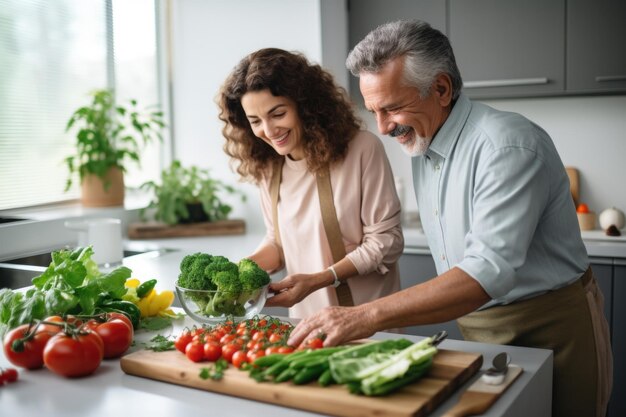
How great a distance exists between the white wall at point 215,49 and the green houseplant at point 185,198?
0.20 meters

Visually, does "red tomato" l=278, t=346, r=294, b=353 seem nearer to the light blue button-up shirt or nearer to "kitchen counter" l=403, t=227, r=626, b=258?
the light blue button-up shirt

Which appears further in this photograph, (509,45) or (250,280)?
(509,45)

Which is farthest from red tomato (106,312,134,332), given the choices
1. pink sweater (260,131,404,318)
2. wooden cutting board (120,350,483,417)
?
pink sweater (260,131,404,318)

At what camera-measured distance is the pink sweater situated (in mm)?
2076

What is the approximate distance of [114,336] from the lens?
1505mm

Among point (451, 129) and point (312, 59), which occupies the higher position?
point (312, 59)

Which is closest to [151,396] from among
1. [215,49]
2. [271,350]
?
[271,350]

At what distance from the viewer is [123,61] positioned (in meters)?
3.65

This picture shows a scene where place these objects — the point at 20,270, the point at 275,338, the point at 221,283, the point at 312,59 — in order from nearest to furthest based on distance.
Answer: the point at 275,338, the point at 221,283, the point at 20,270, the point at 312,59

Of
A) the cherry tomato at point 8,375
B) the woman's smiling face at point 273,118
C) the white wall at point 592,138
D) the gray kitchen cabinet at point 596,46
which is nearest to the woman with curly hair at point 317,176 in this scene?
the woman's smiling face at point 273,118

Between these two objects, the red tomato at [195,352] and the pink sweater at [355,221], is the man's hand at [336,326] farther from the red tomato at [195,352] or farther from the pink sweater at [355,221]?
the pink sweater at [355,221]

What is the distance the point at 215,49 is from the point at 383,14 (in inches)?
36.7

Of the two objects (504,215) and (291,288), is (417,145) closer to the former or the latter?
(504,215)

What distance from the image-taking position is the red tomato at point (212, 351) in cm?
Result: 138
